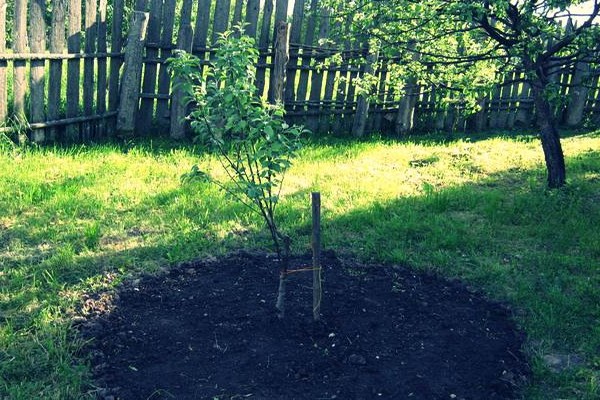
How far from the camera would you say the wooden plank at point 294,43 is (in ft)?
30.3

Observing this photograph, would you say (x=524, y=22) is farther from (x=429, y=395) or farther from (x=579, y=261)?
(x=429, y=395)

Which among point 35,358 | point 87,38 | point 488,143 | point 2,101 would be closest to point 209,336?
point 35,358

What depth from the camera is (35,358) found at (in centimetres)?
391

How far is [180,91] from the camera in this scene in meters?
8.34

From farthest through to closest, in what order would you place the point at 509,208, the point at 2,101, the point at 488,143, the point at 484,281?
the point at 488,143, the point at 2,101, the point at 509,208, the point at 484,281

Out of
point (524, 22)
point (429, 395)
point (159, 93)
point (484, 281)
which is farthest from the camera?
point (159, 93)

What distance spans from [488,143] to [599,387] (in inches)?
238

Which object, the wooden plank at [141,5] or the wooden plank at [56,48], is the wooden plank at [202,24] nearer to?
the wooden plank at [141,5]

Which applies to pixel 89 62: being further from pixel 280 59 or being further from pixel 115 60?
pixel 280 59

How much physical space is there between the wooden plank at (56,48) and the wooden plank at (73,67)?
0.08 meters

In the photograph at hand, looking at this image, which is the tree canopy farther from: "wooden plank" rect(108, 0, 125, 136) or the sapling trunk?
"wooden plank" rect(108, 0, 125, 136)

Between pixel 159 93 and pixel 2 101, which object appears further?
pixel 159 93

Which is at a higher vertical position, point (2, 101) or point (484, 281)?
point (2, 101)

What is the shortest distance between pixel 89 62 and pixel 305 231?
12.5 ft
